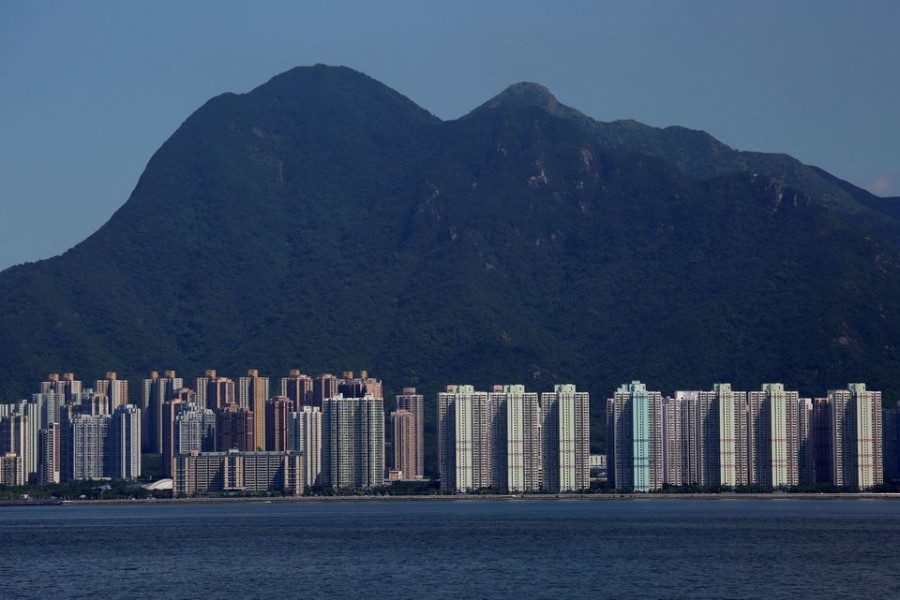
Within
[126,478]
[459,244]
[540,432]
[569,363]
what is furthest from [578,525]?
[459,244]

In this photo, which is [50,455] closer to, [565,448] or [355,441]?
[355,441]

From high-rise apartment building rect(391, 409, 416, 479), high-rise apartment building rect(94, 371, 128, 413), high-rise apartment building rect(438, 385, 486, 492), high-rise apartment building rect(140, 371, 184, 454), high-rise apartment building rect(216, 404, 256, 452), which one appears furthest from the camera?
high-rise apartment building rect(94, 371, 128, 413)

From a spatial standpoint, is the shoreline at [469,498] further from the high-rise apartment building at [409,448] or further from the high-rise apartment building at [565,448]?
the high-rise apartment building at [409,448]

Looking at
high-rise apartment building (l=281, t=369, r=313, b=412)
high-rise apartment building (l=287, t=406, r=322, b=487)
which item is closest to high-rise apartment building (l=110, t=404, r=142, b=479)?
high-rise apartment building (l=287, t=406, r=322, b=487)

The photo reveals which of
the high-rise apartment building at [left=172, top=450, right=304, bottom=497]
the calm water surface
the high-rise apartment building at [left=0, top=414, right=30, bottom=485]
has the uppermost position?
the high-rise apartment building at [left=0, top=414, right=30, bottom=485]

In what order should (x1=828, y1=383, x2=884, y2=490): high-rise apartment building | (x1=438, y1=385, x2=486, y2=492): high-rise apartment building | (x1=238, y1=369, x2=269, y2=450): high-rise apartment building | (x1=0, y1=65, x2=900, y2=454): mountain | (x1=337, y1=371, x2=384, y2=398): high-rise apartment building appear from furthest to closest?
(x1=238, y1=369, x2=269, y2=450): high-rise apartment building
(x1=0, y1=65, x2=900, y2=454): mountain
(x1=337, y1=371, x2=384, y2=398): high-rise apartment building
(x1=438, y1=385, x2=486, y2=492): high-rise apartment building
(x1=828, y1=383, x2=884, y2=490): high-rise apartment building

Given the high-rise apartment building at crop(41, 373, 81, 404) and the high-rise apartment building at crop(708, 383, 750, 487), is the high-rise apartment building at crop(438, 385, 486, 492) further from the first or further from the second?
the high-rise apartment building at crop(41, 373, 81, 404)
